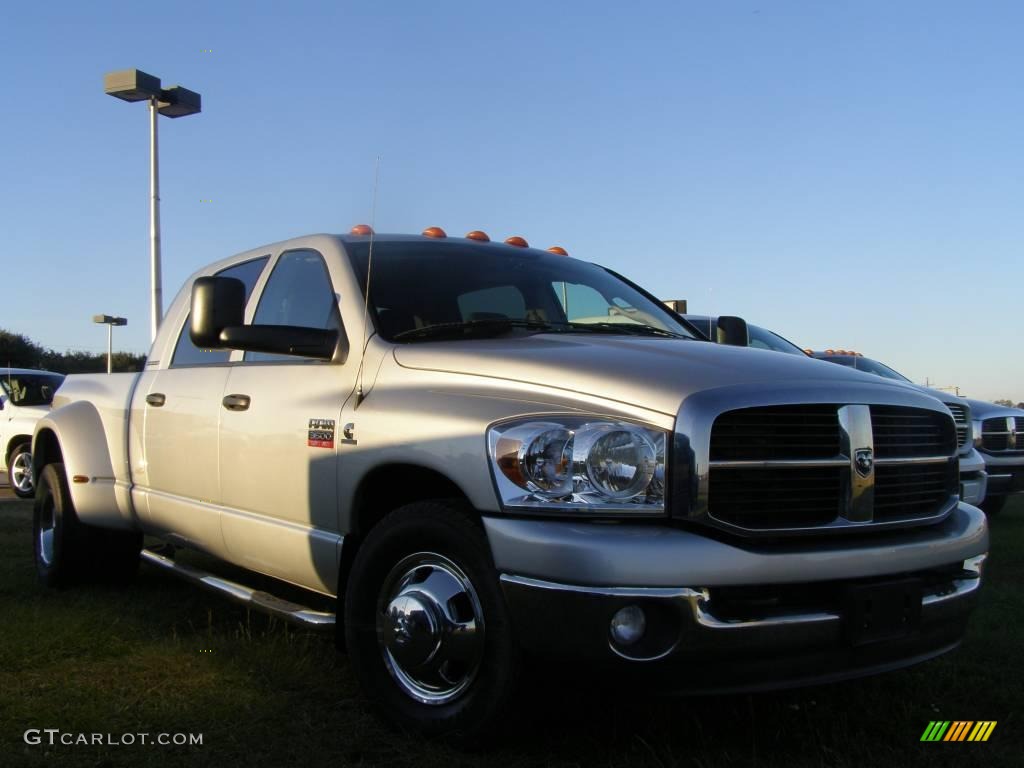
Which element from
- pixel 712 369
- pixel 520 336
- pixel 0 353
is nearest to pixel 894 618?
pixel 712 369

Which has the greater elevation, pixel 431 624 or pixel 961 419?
pixel 961 419

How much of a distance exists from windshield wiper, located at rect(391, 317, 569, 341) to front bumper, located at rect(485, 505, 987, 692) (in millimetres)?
1033

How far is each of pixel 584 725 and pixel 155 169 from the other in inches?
724

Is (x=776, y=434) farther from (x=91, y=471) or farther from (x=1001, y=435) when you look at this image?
(x=1001, y=435)

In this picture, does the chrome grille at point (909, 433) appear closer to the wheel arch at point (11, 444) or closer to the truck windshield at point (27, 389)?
the wheel arch at point (11, 444)

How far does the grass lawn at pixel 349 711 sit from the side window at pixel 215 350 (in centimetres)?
126

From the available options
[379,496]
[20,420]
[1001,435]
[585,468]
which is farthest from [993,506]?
[20,420]

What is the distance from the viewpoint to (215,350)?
4480mm

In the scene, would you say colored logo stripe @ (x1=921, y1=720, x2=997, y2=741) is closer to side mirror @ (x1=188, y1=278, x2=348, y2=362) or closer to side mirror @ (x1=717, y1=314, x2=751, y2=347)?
side mirror @ (x1=717, y1=314, x2=751, y2=347)

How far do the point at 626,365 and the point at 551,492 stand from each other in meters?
0.50

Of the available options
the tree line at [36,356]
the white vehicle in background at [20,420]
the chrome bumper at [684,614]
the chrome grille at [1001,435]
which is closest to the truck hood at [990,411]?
the chrome grille at [1001,435]

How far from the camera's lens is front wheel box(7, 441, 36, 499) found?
11.8 metres

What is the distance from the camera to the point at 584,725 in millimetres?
3277

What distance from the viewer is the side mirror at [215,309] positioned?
3.64 meters
